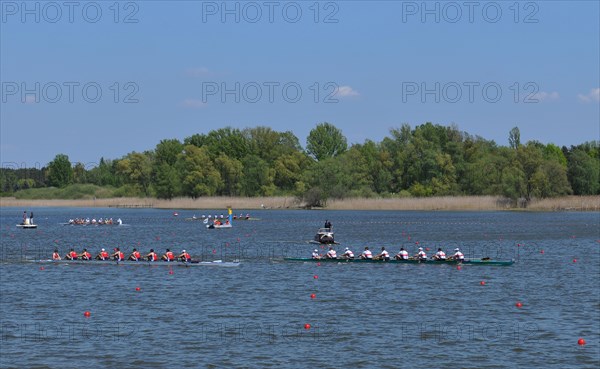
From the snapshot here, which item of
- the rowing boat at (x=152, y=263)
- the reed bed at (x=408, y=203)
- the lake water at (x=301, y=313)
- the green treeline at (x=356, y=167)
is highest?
the green treeline at (x=356, y=167)

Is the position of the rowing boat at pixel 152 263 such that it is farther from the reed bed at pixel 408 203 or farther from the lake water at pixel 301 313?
the reed bed at pixel 408 203

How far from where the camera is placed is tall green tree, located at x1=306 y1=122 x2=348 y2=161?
188m

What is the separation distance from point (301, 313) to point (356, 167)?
119259 millimetres

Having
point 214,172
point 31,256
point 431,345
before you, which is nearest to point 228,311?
point 431,345

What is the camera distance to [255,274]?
163 ft

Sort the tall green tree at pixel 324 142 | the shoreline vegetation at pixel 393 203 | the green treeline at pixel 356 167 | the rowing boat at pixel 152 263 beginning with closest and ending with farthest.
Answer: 1. the rowing boat at pixel 152 263
2. the shoreline vegetation at pixel 393 203
3. the green treeline at pixel 356 167
4. the tall green tree at pixel 324 142

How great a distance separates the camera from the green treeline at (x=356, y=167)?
135 m

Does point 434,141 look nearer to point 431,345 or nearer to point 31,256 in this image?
point 31,256

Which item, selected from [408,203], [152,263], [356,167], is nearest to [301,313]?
[152,263]

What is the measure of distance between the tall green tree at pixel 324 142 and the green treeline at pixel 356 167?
8.4 inches

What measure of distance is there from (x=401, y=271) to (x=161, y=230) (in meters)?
47.3

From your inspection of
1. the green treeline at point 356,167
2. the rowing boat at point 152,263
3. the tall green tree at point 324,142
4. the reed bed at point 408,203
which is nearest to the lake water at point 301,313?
the rowing boat at point 152,263

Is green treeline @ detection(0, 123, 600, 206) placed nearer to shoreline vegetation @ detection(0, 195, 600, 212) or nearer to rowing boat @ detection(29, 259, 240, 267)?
shoreline vegetation @ detection(0, 195, 600, 212)

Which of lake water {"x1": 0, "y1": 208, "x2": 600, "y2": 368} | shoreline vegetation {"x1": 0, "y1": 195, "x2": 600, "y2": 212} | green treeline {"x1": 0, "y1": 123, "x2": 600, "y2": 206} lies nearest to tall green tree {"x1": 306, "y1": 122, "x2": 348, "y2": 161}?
green treeline {"x1": 0, "y1": 123, "x2": 600, "y2": 206}
